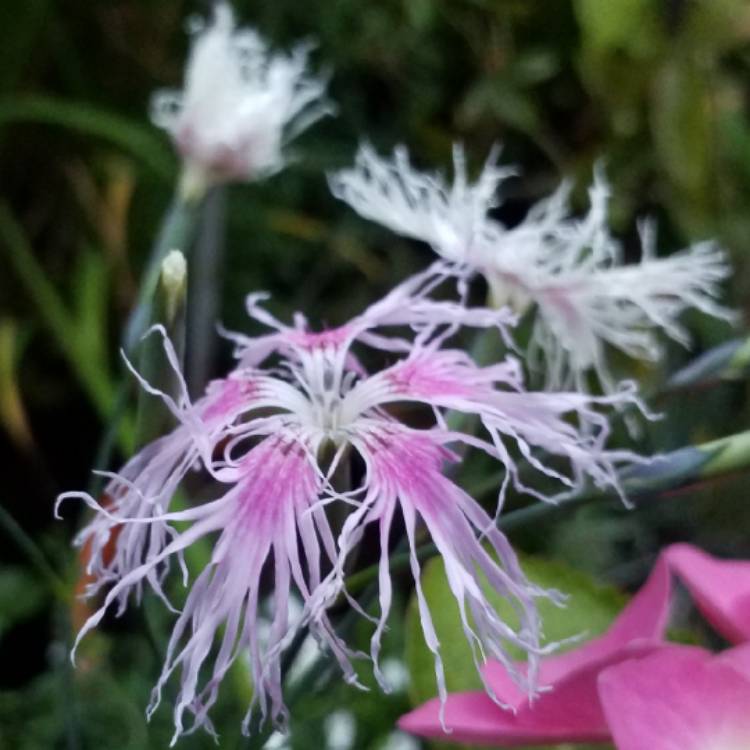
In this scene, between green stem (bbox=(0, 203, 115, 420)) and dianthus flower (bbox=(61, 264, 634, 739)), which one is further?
green stem (bbox=(0, 203, 115, 420))

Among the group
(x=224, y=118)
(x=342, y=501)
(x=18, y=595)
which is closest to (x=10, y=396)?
(x=18, y=595)

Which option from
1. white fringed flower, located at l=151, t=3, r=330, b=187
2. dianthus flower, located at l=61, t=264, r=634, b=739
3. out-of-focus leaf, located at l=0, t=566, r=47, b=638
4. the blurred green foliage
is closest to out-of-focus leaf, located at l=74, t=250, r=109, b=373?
the blurred green foliage

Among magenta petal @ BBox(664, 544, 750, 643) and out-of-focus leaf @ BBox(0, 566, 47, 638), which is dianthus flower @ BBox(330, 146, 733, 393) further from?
out-of-focus leaf @ BBox(0, 566, 47, 638)

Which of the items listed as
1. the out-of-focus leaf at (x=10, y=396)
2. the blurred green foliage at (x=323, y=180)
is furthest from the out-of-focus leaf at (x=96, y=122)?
the out-of-focus leaf at (x=10, y=396)

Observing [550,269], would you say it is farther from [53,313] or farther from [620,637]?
[53,313]

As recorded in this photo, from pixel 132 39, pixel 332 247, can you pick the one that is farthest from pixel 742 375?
pixel 132 39

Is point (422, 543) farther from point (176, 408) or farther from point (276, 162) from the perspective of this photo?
point (276, 162)

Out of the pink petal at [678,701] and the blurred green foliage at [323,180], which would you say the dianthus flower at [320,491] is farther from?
the blurred green foliage at [323,180]
